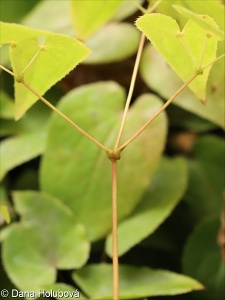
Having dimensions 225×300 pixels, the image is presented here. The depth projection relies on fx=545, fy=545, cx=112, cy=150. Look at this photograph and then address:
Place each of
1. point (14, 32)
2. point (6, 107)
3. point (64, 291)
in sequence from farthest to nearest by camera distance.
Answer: point (6, 107) → point (64, 291) → point (14, 32)

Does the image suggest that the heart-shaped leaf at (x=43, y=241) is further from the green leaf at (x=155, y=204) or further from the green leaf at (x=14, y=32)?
the green leaf at (x=14, y=32)

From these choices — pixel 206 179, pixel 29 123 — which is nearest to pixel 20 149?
pixel 29 123

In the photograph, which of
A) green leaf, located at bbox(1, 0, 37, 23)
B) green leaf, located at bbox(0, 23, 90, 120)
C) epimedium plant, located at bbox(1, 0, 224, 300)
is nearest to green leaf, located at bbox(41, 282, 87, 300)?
epimedium plant, located at bbox(1, 0, 224, 300)

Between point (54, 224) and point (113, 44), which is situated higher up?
point (113, 44)

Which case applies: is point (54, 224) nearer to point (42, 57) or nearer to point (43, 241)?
point (43, 241)

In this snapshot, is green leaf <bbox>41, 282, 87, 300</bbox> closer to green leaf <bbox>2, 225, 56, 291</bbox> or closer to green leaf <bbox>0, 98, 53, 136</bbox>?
green leaf <bbox>2, 225, 56, 291</bbox>

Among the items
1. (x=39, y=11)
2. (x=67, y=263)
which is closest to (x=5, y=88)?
(x=39, y=11)
